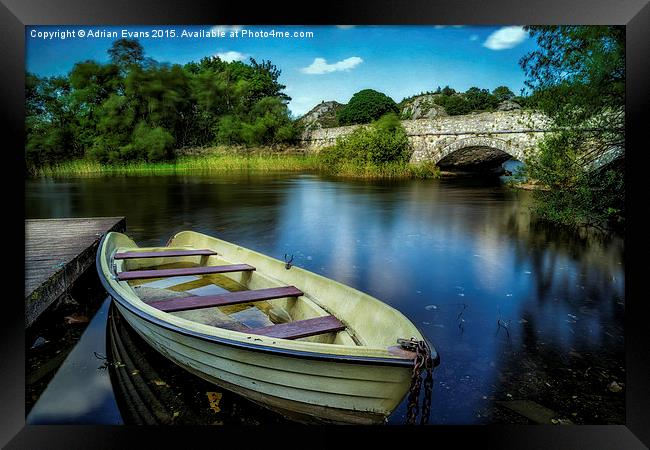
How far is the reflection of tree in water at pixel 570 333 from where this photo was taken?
2.24 meters

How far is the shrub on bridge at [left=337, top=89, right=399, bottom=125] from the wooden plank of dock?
9.80 ft

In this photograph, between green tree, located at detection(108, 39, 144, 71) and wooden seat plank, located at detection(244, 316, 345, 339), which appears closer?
wooden seat plank, located at detection(244, 316, 345, 339)

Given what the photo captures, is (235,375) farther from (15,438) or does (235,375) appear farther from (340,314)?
(15,438)

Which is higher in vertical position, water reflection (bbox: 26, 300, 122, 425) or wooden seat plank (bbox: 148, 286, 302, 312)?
wooden seat plank (bbox: 148, 286, 302, 312)

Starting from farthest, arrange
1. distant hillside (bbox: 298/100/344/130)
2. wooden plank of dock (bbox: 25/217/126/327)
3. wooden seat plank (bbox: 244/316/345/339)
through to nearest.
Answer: distant hillside (bbox: 298/100/344/130) < wooden plank of dock (bbox: 25/217/126/327) < wooden seat plank (bbox: 244/316/345/339)

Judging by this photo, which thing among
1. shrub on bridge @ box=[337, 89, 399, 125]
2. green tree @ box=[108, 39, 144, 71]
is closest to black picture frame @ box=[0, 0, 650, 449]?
green tree @ box=[108, 39, 144, 71]

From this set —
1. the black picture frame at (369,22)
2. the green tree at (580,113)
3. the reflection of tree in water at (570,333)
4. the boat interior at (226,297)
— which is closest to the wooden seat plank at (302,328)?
the boat interior at (226,297)

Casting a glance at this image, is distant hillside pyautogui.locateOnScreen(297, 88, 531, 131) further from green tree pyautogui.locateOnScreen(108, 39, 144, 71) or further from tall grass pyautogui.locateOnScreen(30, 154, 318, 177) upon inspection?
green tree pyautogui.locateOnScreen(108, 39, 144, 71)

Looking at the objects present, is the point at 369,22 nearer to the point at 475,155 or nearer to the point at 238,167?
the point at 238,167

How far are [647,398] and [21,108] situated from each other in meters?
3.41

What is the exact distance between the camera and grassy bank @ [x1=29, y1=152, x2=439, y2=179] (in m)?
3.77

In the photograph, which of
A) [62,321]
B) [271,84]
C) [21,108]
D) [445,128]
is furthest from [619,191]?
[445,128]

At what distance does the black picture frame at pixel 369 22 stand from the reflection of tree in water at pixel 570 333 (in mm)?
117

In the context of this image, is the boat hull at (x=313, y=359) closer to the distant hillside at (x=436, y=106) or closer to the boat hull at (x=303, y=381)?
the boat hull at (x=303, y=381)
